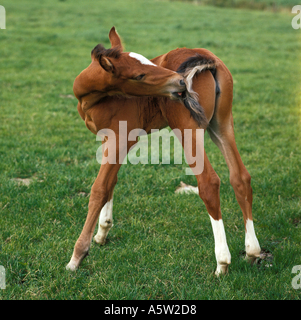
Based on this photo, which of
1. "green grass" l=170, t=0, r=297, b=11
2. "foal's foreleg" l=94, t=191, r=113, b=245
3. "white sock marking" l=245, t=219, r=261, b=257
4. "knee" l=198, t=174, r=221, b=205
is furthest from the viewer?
"green grass" l=170, t=0, r=297, b=11

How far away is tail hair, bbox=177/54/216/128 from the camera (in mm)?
2844

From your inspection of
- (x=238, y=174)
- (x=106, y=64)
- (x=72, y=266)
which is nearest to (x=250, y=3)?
(x=238, y=174)

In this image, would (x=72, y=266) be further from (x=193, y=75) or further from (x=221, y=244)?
(x=193, y=75)

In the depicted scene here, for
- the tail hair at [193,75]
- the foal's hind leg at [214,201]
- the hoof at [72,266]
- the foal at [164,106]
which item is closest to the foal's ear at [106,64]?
the foal at [164,106]

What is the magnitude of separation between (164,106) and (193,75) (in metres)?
0.37

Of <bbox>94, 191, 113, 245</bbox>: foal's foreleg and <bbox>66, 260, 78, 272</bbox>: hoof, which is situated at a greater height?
<bbox>94, 191, 113, 245</bbox>: foal's foreleg

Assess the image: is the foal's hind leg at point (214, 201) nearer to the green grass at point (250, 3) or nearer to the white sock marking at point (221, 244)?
the white sock marking at point (221, 244)

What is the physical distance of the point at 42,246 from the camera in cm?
335

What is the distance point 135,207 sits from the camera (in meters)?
4.20

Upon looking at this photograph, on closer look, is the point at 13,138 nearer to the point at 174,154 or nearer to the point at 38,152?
the point at 38,152

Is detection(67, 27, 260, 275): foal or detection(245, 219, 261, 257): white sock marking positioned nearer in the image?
detection(67, 27, 260, 275): foal

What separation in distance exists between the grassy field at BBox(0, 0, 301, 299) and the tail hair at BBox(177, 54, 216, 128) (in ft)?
4.23

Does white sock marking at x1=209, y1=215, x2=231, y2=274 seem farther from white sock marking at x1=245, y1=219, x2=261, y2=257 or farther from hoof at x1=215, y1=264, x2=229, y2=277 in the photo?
white sock marking at x1=245, y1=219, x2=261, y2=257

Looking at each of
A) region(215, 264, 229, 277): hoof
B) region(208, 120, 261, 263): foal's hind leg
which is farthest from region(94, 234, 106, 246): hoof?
region(208, 120, 261, 263): foal's hind leg
